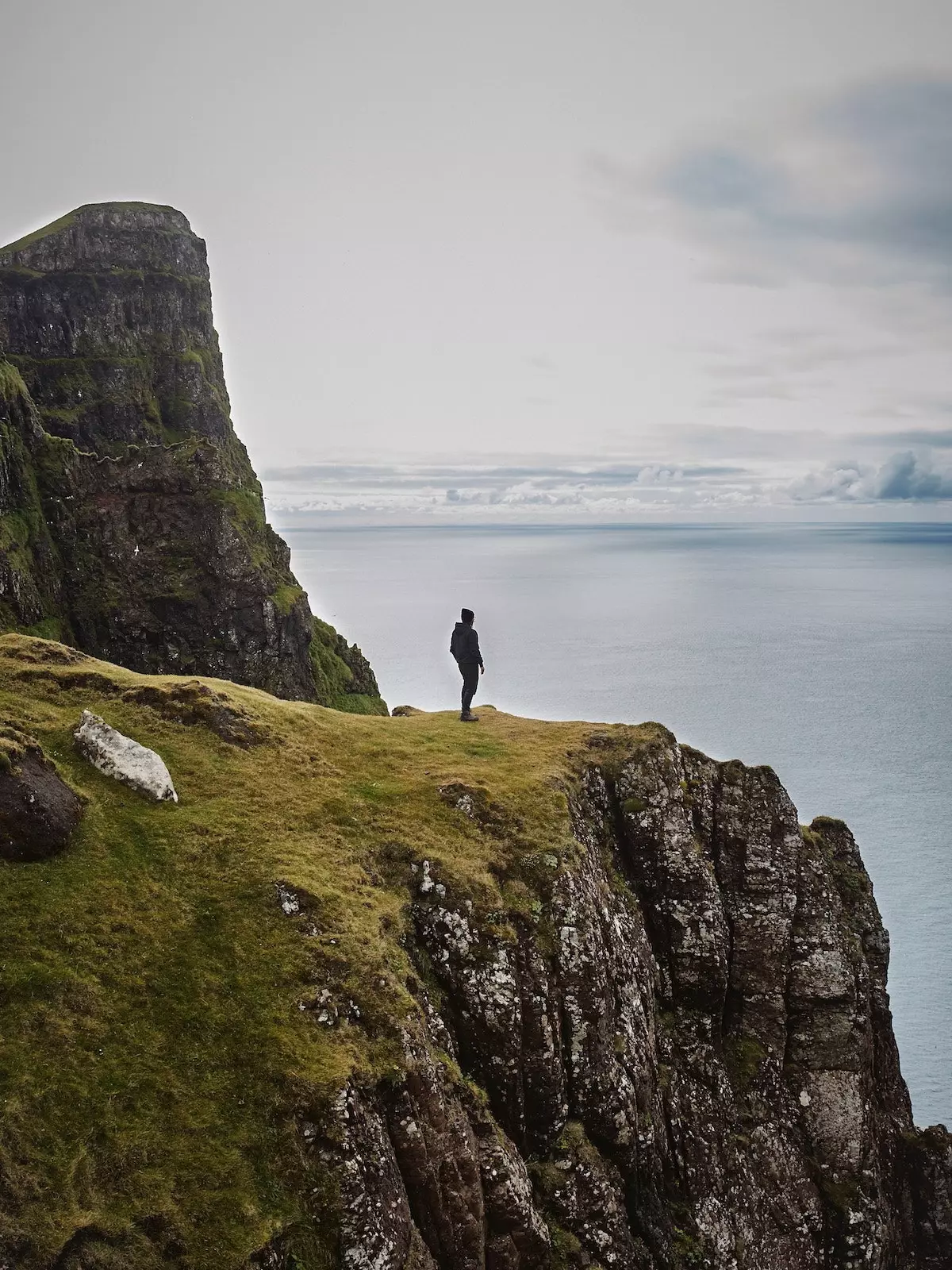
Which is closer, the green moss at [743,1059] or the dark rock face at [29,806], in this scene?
the dark rock face at [29,806]

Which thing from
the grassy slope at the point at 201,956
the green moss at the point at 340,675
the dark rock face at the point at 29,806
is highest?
the dark rock face at the point at 29,806

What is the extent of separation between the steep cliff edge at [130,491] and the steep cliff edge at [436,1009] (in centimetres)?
4205

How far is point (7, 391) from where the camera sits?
67.8 meters

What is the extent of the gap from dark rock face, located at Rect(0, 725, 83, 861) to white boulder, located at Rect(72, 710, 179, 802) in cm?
192

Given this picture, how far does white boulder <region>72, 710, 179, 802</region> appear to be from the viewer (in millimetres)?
23219

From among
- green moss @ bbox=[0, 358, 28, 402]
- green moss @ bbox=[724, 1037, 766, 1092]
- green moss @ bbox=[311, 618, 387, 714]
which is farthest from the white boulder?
green moss @ bbox=[311, 618, 387, 714]

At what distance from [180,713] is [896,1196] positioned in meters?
32.5

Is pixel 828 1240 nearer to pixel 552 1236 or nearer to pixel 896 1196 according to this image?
pixel 896 1196

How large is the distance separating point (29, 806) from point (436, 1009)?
36.7 feet

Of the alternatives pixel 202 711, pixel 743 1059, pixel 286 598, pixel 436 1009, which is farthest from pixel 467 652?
pixel 286 598

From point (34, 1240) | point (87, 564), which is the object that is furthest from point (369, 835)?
point (87, 564)

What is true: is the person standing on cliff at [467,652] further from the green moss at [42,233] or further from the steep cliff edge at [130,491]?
the green moss at [42,233]

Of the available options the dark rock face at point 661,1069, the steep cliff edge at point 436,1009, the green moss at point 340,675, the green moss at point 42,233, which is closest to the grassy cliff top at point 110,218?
the green moss at point 42,233

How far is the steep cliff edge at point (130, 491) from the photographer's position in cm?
6775
